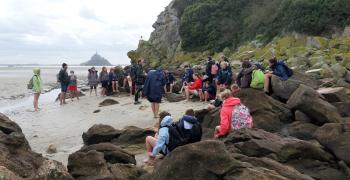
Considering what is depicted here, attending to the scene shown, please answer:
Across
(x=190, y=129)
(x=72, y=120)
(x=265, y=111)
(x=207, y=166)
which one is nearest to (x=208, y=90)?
(x=72, y=120)

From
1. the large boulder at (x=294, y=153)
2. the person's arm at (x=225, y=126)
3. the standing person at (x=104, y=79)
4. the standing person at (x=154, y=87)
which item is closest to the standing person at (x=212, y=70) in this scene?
the standing person at (x=154, y=87)

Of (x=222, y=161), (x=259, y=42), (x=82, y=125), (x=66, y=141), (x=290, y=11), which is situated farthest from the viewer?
(x=259, y=42)

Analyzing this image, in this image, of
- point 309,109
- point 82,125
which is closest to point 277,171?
point 309,109

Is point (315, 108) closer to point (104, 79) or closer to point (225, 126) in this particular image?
point (225, 126)

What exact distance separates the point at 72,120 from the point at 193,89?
5319 mm

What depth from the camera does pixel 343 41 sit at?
3231cm

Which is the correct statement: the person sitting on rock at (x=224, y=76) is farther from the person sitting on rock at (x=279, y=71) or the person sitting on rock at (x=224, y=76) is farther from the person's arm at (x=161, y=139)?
the person's arm at (x=161, y=139)

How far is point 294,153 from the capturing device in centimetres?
888

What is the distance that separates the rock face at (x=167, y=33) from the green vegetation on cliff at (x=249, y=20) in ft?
4.77

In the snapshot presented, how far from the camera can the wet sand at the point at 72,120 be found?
1383cm

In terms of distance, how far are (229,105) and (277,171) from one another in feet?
11.4

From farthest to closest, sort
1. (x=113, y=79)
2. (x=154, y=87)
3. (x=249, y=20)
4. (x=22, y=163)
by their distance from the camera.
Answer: (x=249, y=20) → (x=113, y=79) → (x=154, y=87) → (x=22, y=163)

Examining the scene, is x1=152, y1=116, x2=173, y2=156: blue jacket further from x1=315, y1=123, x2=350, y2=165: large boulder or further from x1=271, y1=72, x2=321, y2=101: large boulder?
x1=271, y1=72, x2=321, y2=101: large boulder

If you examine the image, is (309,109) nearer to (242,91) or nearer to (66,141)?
(242,91)
